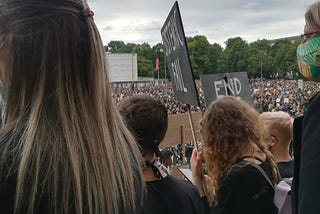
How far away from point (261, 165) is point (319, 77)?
0.74m

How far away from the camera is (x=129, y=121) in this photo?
1.67 meters

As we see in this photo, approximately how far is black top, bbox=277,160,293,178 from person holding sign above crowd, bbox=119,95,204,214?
0.94 metres

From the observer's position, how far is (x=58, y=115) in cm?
88

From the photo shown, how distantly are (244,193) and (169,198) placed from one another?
50 centimetres

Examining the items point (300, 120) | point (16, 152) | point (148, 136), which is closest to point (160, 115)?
point (148, 136)

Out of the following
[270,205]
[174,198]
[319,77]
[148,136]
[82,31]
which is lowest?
[270,205]

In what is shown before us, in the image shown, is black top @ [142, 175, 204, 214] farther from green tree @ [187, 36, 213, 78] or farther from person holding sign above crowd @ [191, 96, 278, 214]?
green tree @ [187, 36, 213, 78]

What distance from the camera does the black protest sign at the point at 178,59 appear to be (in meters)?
2.25

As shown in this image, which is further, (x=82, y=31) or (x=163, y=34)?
(x=163, y=34)

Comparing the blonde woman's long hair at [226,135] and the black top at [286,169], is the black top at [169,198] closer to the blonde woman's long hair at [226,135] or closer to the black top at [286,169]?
the blonde woman's long hair at [226,135]

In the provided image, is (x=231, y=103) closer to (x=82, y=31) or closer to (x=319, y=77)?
(x=319, y=77)

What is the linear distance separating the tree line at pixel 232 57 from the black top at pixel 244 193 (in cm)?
5466

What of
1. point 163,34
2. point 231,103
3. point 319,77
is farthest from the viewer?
point 163,34

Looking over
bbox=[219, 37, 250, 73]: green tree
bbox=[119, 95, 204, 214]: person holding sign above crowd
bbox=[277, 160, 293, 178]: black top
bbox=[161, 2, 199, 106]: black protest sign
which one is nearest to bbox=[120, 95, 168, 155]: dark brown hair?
bbox=[119, 95, 204, 214]: person holding sign above crowd
